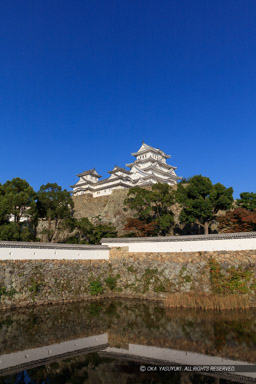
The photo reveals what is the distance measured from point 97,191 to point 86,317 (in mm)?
37253

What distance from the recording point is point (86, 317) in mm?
12086

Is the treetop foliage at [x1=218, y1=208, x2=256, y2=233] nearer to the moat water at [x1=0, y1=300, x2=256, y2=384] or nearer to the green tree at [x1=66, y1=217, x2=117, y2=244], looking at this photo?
the moat water at [x1=0, y1=300, x2=256, y2=384]

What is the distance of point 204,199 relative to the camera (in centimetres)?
2302

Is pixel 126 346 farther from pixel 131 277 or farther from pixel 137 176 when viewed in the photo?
pixel 137 176

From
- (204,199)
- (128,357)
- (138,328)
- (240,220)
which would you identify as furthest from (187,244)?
(128,357)

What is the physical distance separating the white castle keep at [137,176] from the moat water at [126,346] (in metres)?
32.5

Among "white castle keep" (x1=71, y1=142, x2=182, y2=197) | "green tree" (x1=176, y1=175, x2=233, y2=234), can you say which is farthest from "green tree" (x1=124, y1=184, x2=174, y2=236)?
"white castle keep" (x1=71, y1=142, x2=182, y2=197)

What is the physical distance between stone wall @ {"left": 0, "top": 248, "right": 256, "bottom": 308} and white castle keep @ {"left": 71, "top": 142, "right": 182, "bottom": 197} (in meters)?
26.3

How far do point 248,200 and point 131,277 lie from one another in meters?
13.5

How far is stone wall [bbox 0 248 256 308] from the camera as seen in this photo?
47.4 feet

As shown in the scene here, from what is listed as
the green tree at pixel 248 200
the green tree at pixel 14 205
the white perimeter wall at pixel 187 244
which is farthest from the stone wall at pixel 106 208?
the green tree at pixel 248 200

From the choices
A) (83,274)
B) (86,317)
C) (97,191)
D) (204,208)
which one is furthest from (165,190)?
(97,191)

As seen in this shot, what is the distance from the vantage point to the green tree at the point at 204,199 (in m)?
22.3

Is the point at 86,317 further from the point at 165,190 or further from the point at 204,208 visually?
the point at 165,190
